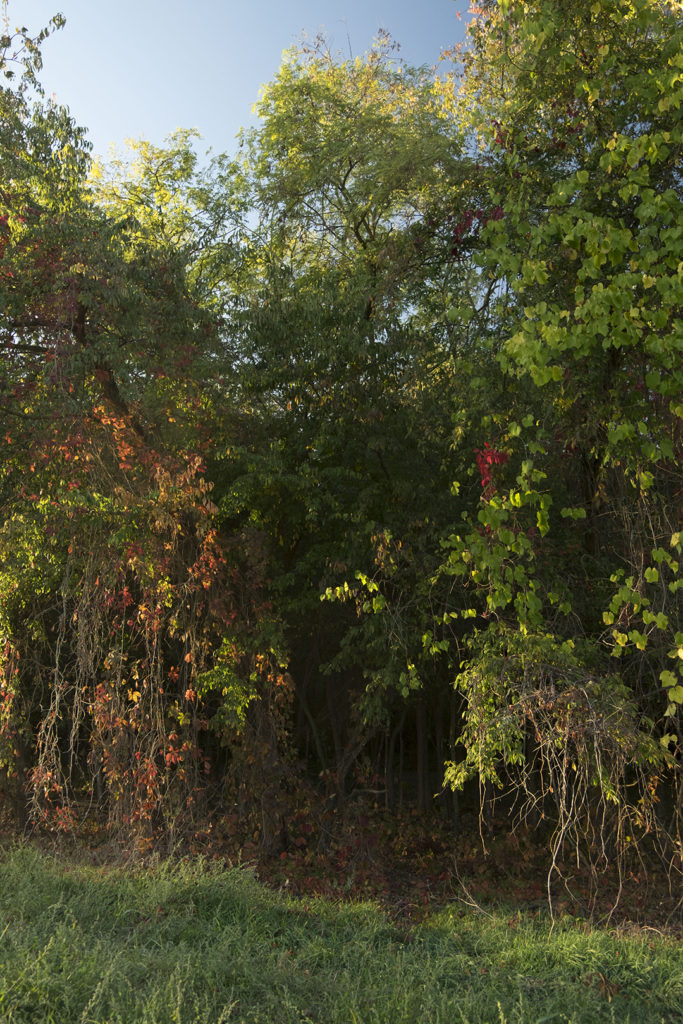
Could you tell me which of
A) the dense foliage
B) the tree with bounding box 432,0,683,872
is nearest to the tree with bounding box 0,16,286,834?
the dense foliage

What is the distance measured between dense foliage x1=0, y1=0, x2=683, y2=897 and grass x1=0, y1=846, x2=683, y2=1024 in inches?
42.0

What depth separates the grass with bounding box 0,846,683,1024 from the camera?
13.0ft

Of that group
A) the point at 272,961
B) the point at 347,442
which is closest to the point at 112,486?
the point at 347,442

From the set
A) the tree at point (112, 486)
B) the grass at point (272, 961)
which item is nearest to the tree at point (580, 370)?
the grass at point (272, 961)

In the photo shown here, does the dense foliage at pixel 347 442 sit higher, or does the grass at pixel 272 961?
the dense foliage at pixel 347 442

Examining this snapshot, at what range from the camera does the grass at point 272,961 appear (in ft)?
13.0

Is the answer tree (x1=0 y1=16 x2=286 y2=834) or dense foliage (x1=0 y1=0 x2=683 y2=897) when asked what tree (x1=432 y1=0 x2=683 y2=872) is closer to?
dense foliage (x1=0 y1=0 x2=683 y2=897)

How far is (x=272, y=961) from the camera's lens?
16.0 feet

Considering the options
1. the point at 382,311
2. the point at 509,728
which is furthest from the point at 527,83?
the point at 509,728

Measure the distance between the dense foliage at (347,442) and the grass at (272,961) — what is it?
1.07 meters

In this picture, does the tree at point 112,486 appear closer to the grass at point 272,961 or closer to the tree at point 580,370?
the grass at point 272,961

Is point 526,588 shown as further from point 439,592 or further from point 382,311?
point 382,311

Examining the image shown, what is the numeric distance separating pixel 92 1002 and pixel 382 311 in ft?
20.0

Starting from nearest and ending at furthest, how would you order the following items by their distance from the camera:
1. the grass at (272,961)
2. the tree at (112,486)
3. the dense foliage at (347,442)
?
1. the grass at (272,961)
2. the dense foliage at (347,442)
3. the tree at (112,486)
